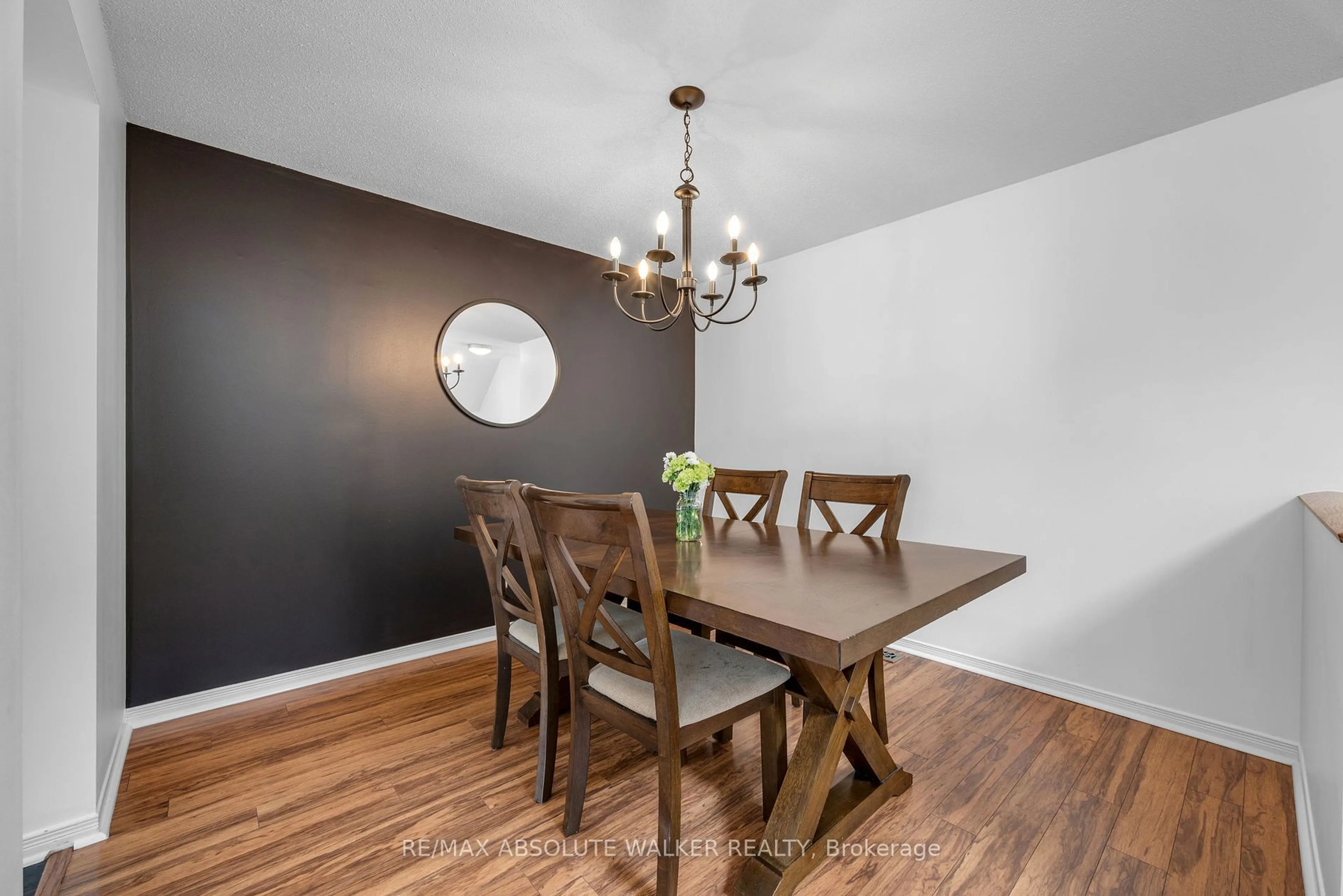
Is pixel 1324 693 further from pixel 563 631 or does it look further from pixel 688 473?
pixel 563 631

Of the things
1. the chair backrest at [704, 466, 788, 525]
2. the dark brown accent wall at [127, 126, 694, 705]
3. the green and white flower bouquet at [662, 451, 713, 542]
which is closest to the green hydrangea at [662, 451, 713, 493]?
the green and white flower bouquet at [662, 451, 713, 542]

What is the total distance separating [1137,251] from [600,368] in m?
2.83

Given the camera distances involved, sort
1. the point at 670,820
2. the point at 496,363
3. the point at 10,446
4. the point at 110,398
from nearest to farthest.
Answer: the point at 10,446
the point at 670,820
the point at 110,398
the point at 496,363

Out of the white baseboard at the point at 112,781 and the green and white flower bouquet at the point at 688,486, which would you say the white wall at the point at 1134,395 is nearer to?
the green and white flower bouquet at the point at 688,486

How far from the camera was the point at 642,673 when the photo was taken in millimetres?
1383

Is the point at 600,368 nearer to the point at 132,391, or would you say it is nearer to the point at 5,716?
the point at 132,391

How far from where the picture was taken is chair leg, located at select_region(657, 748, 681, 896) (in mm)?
1316

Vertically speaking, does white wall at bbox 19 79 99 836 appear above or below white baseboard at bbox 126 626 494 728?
above

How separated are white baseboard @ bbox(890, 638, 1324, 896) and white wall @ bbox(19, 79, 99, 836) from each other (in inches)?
126

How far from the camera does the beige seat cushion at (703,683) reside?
1415 mm

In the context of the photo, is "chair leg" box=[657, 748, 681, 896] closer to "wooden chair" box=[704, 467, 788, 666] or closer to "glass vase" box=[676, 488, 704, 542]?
"glass vase" box=[676, 488, 704, 542]

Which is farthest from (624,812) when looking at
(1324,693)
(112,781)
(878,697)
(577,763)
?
(1324,693)

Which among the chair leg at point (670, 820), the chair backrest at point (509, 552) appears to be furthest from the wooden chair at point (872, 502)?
the chair backrest at point (509, 552)

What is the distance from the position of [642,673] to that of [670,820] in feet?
1.11
